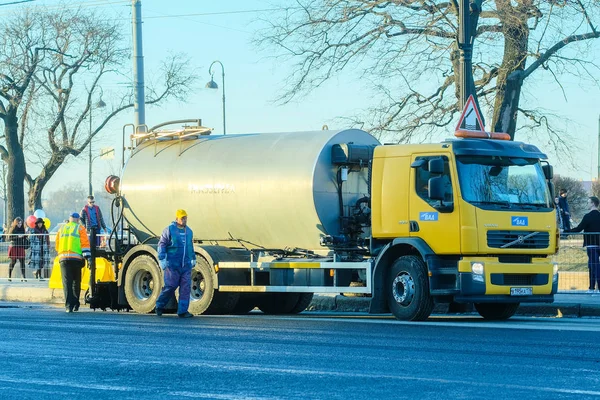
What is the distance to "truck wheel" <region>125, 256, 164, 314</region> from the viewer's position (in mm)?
20172

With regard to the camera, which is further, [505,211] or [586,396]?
[505,211]

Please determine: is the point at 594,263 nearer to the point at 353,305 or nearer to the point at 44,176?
the point at 353,305

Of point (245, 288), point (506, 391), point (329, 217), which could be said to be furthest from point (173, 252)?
point (506, 391)

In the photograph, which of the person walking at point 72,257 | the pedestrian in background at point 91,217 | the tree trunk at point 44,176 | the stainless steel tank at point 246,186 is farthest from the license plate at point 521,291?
the tree trunk at point 44,176

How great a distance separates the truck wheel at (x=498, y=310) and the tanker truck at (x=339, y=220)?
2cm

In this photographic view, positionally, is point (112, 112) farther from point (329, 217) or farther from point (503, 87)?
point (329, 217)

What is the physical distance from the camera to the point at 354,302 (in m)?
21.1

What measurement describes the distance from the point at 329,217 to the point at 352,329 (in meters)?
3.50

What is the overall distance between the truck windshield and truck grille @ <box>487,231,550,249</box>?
39cm

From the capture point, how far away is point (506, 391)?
9148mm

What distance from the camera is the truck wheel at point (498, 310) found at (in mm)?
18078

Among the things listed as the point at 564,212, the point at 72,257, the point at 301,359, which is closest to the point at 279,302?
the point at 72,257

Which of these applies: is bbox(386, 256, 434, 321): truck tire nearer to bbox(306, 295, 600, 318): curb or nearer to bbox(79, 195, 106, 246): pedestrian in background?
bbox(306, 295, 600, 318): curb

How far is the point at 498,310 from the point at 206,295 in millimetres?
4630
